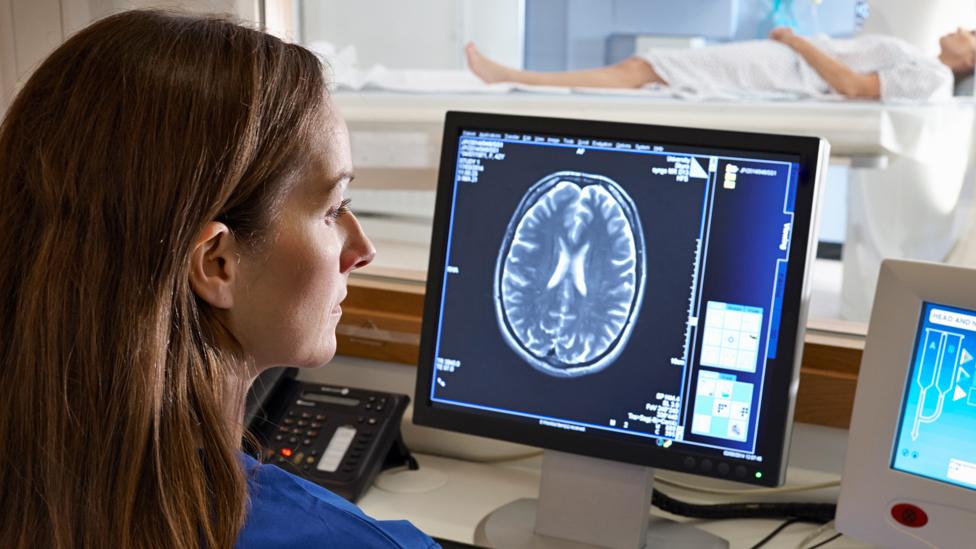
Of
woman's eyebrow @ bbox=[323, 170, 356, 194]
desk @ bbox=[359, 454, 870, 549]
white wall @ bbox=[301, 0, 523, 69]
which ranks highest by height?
white wall @ bbox=[301, 0, 523, 69]

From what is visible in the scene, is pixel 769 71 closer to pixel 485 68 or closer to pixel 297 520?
pixel 485 68

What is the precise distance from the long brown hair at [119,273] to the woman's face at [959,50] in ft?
4.59

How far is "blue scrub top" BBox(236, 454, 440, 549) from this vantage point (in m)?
0.81

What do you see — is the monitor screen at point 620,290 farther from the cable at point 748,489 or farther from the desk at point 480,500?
the cable at point 748,489

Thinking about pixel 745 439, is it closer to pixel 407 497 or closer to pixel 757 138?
pixel 757 138

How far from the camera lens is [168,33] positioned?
2.60 feet

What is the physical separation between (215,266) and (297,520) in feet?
0.67

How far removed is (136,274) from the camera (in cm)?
76

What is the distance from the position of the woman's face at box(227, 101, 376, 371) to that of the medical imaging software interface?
0.39 metres

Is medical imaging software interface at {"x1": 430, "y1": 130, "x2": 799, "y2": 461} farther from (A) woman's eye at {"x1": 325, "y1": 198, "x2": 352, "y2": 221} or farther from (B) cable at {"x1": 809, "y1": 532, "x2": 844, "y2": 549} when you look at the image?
(A) woman's eye at {"x1": 325, "y1": 198, "x2": 352, "y2": 221}

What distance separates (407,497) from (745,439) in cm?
48

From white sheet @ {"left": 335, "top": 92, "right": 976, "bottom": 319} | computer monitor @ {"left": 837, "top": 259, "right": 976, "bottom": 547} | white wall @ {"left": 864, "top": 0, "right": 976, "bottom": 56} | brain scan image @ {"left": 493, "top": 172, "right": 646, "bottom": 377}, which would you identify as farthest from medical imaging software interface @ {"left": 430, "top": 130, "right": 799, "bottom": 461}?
white wall @ {"left": 864, "top": 0, "right": 976, "bottom": 56}

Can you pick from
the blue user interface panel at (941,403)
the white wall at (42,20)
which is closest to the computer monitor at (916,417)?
the blue user interface panel at (941,403)

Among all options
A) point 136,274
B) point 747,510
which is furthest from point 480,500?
point 136,274
